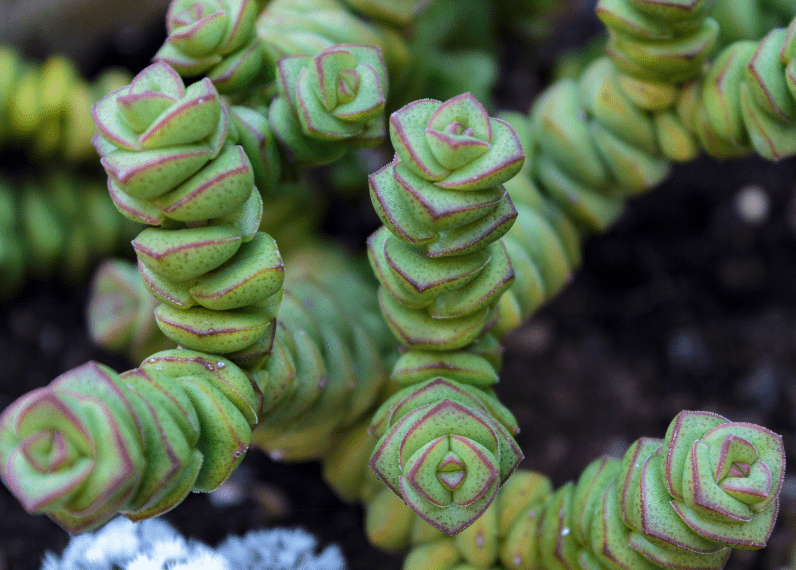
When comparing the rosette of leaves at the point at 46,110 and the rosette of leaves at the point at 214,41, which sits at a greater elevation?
the rosette of leaves at the point at 214,41

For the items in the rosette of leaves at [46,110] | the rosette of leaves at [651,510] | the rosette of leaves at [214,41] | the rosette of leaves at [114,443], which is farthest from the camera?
the rosette of leaves at [46,110]

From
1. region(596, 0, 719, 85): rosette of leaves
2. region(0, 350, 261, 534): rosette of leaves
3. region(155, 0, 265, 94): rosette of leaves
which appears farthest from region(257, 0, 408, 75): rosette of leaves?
region(0, 350, 261, 534): rosette of leaves

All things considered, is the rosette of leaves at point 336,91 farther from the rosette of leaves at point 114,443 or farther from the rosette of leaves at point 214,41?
the rosette of leaves at point 114,443

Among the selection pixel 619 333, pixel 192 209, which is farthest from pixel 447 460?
pixel 619 333

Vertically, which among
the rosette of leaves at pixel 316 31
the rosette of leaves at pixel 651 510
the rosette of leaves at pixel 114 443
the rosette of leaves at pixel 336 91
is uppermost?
the rosette of leaves at pixel 336 91

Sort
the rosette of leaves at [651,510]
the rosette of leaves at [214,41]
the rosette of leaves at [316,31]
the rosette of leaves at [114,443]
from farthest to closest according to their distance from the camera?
1. the rosette of leaves at [316,31]
2. the rosette of leaves at [214,41]
3. the rosette of leaves at [651,510]
4. the rosette of leaves at [114,443]

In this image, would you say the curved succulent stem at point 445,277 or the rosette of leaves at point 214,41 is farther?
the rosette of leaves at point 214,41

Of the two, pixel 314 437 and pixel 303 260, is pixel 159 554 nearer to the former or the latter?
pixel 314 437

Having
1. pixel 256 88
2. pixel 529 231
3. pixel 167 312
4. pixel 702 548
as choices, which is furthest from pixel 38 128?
pixel 702 548

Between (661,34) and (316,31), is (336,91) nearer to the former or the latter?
(316,31)

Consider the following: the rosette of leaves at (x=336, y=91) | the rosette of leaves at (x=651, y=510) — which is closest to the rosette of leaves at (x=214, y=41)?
the rosette of leaves at (x=336, y=91)
